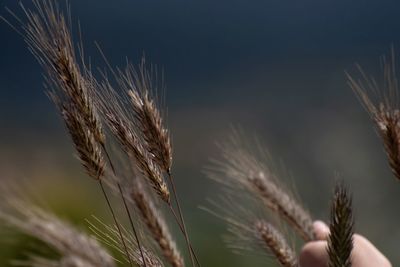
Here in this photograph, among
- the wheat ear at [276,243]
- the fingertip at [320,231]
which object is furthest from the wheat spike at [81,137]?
the fingertip at [320,231]

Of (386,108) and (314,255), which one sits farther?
(314,255)

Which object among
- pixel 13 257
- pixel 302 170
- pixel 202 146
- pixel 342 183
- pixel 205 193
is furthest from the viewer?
pixel 202 146

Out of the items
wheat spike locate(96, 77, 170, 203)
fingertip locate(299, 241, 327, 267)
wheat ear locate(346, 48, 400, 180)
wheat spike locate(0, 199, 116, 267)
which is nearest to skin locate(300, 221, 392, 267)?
fingertip locate(299, 241, 327, 267)

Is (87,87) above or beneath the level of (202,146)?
beneath

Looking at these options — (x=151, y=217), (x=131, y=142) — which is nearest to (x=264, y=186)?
(x=151, y=217)

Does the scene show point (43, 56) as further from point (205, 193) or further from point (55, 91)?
point (205, 193)

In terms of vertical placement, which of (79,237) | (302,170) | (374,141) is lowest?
(79,237)

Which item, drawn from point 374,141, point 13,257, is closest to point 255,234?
point 13,257

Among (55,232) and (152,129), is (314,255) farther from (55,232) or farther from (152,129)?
(55,232)

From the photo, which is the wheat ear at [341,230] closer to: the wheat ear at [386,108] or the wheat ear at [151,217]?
the wheat ear at [386,108]
